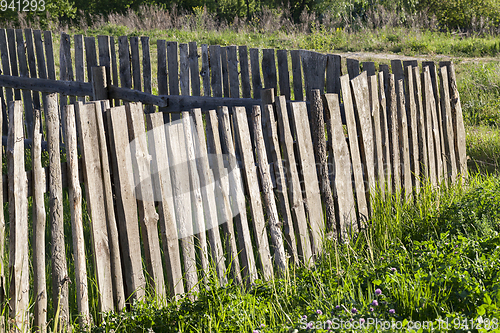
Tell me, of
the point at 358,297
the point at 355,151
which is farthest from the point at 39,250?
the point at 355,151

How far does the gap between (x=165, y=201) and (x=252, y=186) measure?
23.6 inches

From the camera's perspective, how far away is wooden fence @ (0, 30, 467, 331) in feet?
7.77

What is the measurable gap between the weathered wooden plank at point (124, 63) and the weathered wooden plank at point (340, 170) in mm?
2767

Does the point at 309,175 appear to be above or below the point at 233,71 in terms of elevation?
below

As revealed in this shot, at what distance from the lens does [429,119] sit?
14.4 feet

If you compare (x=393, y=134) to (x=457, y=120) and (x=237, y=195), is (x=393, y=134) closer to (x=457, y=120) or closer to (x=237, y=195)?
(x=457, y=120)

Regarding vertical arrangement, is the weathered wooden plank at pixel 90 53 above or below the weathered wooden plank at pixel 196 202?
above

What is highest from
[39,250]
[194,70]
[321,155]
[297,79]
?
[194,70]

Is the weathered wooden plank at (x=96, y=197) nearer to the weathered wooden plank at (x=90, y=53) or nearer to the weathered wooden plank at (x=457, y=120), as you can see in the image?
the weathered wooden plank at (x=90, y=53)

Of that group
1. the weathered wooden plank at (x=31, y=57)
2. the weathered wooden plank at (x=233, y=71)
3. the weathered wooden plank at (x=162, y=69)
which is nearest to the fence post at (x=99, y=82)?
the weathered wooden plank at (x=162, y=69)

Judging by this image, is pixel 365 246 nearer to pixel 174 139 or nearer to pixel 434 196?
pixel 434 196

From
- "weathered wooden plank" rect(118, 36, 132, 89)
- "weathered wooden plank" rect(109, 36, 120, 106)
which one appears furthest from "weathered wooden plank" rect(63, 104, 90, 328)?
"weathered wooden plank" rect(109, 36, 120, 106)

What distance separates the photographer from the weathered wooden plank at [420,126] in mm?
4230

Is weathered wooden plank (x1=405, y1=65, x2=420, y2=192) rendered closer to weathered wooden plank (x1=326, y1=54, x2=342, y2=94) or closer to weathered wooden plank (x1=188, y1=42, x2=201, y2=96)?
weathered wooden plank (x1=326, y1=54, x2=342, y2=94)
